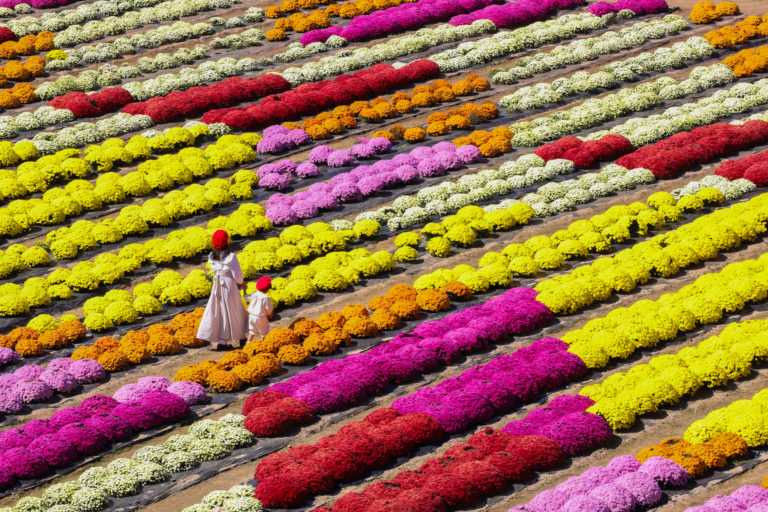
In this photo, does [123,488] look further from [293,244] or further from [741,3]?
[741,3]

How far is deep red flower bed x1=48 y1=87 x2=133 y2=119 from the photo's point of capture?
158ft

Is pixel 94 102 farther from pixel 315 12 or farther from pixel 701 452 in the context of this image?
pixel 701 452

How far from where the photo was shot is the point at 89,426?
2972 centimetres

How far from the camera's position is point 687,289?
115 ft

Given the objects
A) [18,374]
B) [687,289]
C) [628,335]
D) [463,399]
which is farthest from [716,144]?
[18,374]

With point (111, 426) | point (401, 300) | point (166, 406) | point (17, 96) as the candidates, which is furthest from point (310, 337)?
A: point (17, 96)

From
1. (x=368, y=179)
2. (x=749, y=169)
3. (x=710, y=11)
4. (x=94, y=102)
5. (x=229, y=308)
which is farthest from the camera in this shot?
(x=710, y=11)

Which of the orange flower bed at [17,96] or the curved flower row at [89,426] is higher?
the orange flower bed at [17,96]

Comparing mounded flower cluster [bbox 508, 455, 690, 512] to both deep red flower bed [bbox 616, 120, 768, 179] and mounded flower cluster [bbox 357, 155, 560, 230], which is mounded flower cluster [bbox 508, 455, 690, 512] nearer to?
mounded flower cluster [bbox 357, 155, 560, 230]

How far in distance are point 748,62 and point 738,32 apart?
2971mm

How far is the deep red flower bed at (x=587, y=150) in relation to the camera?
43750mm

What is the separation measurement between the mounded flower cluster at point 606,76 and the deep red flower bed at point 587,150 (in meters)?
3.84

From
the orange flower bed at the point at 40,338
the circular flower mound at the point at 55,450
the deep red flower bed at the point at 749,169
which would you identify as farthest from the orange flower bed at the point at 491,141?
the circular flower mound at the point at 55,450

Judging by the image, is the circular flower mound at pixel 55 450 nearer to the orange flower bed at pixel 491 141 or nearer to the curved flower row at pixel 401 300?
the curved flower row at pixel 401 300
